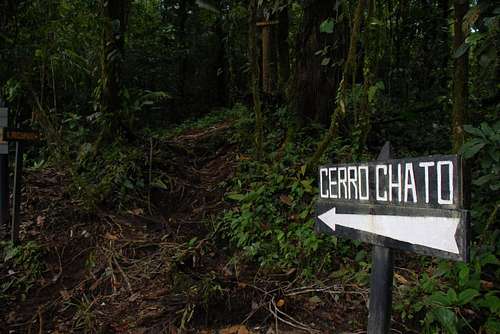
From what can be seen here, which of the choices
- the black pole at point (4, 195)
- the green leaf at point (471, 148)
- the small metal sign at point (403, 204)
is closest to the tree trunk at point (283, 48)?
the black pole at point (4, 195)

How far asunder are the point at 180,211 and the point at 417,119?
12.5ft

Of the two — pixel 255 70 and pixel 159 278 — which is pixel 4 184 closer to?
pixel 159 278

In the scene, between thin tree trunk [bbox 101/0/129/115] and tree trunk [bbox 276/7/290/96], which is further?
tree trunk [bbox 276/7/290/96]

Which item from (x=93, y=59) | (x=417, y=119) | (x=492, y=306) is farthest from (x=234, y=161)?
(x=492, y=306)

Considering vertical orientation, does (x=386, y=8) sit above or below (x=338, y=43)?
above

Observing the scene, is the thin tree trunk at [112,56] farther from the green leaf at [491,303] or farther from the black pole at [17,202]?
the green leaf at [491,303]

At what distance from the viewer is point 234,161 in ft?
19.9

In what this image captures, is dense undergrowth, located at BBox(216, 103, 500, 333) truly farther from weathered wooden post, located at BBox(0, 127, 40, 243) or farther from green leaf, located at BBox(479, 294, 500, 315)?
weathered wooden post, located at BBox(0, 127, 40, 243)

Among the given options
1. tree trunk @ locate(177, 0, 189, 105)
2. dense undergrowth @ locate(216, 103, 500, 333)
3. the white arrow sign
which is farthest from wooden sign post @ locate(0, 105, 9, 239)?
tree trunk @ locate(177, 0, 189, 105)

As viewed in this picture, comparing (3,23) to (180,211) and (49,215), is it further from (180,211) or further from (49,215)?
(180,211)

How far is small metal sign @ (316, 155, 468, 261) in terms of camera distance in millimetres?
1466

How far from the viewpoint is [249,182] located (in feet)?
17.3

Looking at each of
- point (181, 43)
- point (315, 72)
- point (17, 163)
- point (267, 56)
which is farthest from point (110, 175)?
point (181, 43)

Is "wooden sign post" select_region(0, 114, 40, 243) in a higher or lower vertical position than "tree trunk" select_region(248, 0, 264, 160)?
lower
